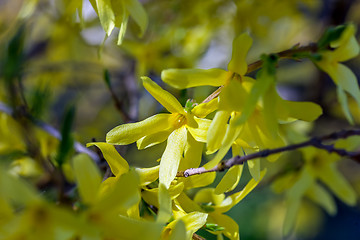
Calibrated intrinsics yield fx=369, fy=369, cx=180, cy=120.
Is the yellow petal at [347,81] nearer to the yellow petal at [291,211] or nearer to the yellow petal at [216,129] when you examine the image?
the yellow petal at [216,129]

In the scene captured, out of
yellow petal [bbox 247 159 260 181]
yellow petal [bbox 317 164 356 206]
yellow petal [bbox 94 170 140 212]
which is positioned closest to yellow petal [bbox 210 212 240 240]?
yellow petal [bbox 247 159 260 181]

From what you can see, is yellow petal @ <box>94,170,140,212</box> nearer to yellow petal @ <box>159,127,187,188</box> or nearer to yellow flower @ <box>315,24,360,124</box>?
yellow petal @ <box>159,127,187,188</box>

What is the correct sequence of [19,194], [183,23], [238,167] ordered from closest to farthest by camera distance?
1. [19,194]
2. [238,167]
3. [183,23]

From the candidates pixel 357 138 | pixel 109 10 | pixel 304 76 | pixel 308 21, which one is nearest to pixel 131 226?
pixel 109 10

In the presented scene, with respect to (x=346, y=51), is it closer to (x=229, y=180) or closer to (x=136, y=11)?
(x=229, y=180)

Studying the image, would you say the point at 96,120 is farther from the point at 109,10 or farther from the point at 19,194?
the point at 19,194

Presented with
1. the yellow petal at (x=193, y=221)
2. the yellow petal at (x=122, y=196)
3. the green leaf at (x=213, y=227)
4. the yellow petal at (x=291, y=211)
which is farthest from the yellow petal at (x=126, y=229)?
the yellow petal at (x=291, y=211)
